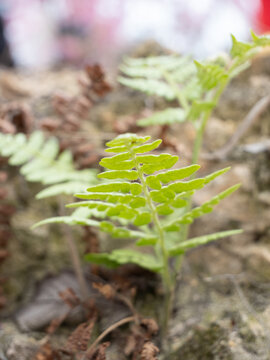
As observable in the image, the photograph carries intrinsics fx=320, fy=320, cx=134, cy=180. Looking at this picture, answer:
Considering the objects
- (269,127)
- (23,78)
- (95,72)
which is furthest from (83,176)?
(23,78)

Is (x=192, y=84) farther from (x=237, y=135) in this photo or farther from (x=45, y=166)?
(x=45, y=166)

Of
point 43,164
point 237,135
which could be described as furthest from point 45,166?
point 237,135

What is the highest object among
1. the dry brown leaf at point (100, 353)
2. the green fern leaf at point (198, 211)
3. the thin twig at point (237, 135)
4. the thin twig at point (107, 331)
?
the thin twig at point (237, 135)

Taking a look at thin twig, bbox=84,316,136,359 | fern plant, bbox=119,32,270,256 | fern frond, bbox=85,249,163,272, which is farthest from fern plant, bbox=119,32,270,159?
thin twig, bbox=84,316,136,359

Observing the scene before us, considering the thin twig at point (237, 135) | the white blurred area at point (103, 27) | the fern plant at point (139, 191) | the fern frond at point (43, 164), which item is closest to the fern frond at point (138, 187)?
the fern plant at point (139, 191)

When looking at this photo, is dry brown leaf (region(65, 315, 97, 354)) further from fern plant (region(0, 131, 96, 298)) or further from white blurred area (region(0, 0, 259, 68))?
white blurred area (region(0, 0, 259, 68))

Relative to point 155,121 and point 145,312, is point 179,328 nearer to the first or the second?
point 145,312

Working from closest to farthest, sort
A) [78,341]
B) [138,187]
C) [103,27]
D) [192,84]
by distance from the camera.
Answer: [138,187] < [78,341] < [192,84] < [103,27]

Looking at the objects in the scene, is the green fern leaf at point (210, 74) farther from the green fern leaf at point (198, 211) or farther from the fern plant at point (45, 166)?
the fern plant at point (45, 166)

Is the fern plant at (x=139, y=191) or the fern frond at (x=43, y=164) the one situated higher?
the fern frond at (x=43, y=164)
